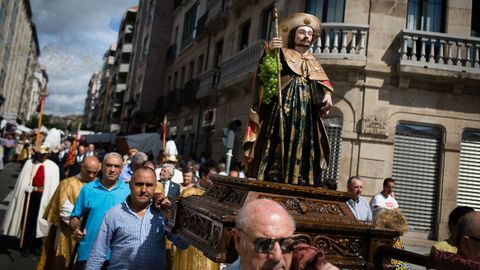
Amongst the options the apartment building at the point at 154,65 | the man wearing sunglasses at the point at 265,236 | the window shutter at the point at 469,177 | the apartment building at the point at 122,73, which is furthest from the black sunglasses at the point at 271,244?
the apartment building at the point at 122,73

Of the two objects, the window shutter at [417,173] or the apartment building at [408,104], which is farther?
the window shutter at [417,173]

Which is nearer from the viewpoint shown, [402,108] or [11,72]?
[402,108]

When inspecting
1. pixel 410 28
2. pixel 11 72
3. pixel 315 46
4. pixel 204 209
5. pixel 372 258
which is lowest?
pixel 372 258

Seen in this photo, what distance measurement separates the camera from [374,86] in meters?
12.3

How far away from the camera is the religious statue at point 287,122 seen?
3205mm

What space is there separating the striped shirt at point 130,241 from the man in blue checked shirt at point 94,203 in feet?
2.86

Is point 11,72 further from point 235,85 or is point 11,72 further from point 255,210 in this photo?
point 255,210

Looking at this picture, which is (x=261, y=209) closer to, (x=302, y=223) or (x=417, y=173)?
(x=302, y=223)

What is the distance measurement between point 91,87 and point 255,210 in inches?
5584

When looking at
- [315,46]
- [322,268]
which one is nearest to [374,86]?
[315,46]

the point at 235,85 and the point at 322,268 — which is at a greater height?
the point at 235,85

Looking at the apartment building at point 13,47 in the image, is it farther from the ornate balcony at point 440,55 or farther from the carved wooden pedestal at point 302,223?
the carved wooden pedestal at point 302,223

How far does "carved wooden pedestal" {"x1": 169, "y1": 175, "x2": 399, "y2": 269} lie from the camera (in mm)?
2234

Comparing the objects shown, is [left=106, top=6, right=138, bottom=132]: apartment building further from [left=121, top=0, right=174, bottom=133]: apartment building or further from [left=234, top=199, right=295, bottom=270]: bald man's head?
[left=234, top=199, right=295, bottom=270]: bald man's head
